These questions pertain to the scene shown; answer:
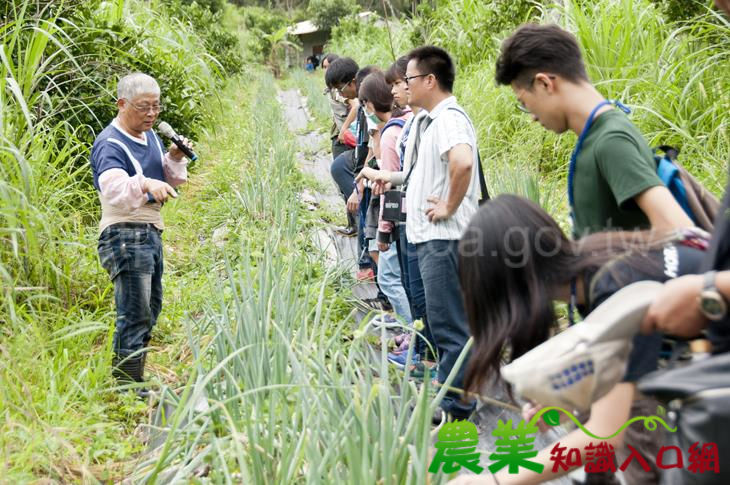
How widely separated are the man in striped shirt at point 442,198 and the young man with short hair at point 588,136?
746 mm

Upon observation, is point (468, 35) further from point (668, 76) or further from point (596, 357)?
point (596, 357)

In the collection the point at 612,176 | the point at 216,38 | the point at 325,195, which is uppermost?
the point at 216,38

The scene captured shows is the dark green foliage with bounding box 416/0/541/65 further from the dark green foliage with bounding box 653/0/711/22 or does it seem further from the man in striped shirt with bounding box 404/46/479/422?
the man in striped shirt with bounding box 404/46/479/422

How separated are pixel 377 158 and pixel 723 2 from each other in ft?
8.63

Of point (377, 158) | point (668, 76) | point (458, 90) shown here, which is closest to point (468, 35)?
point (458, 90)

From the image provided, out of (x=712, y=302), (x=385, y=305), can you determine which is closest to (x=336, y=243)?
(x=385, y=305)

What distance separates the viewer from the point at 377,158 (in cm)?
388

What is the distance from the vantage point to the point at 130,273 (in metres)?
2.83

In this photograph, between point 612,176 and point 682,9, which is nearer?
point 612,176

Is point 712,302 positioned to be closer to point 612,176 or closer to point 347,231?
point 612,176

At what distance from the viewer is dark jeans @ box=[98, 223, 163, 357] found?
280cm

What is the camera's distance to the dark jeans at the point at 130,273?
2805mm

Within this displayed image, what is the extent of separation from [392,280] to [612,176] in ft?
6.82

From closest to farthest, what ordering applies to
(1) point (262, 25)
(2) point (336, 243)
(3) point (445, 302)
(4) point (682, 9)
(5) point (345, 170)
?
(3) point (445, 302), (2) point (336, 243), (4) point (682, 9), (5) point (345, 170), (1) point (262, 25)
